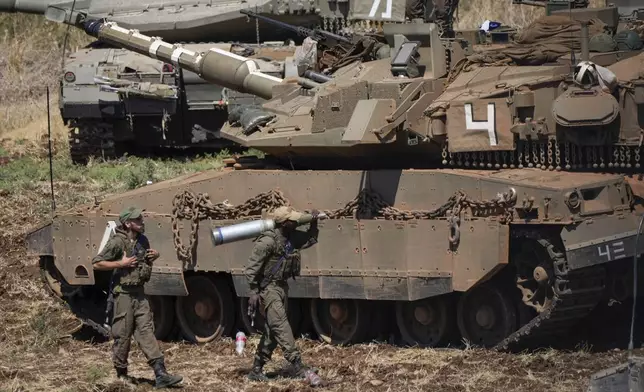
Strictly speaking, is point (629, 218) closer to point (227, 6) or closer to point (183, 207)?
point (183, 207)

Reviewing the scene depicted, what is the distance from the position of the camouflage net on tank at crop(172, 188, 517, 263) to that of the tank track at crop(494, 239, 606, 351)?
2.08 ft

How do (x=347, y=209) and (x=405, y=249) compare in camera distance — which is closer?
(x=405, y=249)

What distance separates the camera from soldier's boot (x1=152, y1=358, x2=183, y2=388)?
1380 cm

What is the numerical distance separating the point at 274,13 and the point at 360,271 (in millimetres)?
11703

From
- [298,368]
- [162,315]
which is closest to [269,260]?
[298,368]

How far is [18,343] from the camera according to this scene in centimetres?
1662

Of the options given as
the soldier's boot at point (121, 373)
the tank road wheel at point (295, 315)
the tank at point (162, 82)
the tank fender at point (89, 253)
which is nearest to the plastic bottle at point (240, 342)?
the tank road wheel at point (295, 315)

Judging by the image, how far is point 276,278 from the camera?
13.8 metres

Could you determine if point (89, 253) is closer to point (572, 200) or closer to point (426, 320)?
point (426, 320)

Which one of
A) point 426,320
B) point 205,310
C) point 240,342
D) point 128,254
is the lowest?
point 240,342

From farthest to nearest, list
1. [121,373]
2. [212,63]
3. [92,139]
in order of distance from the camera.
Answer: [92,139] < [212,63] < [121,373]

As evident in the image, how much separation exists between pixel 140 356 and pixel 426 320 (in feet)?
10.1

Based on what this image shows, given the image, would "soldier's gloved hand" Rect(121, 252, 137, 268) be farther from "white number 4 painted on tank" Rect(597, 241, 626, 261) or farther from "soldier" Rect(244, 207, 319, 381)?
"white number 4 painted on tank" Rect(597, 241, 626, 261)

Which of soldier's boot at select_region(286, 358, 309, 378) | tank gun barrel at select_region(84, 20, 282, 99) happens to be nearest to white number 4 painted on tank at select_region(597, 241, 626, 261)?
soldier's boot at select_region(286, 358, 309, 378)
